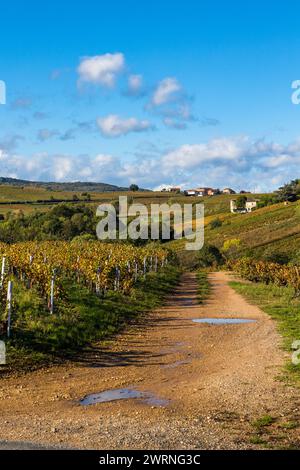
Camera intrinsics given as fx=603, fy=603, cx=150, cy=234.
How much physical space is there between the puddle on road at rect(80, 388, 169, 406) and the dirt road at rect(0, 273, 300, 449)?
0.19ft

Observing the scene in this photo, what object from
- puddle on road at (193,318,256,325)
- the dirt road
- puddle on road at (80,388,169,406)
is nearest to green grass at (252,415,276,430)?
the dirt road

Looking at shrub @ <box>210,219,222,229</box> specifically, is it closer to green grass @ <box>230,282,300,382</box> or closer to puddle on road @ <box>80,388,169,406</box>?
green grass @ <box>230,282,300,382</box>

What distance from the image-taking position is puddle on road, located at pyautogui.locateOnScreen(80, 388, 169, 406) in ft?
37.3

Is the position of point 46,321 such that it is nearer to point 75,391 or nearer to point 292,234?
point 75,391

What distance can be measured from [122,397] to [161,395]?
80 centimetres

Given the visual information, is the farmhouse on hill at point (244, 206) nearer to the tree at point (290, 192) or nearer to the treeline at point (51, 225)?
the tree at point (290, 192)

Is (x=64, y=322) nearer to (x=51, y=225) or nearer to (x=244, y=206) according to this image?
(x=51, y=225)

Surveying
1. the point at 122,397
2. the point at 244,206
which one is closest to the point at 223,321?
the point at 122,397

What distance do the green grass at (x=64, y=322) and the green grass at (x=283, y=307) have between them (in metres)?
5.55

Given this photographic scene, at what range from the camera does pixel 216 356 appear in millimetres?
16469

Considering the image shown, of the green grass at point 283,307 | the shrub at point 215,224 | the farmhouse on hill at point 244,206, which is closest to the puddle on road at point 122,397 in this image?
the green grass at point 283,307

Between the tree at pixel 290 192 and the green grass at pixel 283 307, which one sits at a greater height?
the tree at pixel 290 192

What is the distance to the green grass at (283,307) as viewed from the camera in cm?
1840

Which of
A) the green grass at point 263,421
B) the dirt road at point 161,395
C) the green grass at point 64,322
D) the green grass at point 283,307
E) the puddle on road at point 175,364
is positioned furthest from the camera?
the green grass at point 283,307
